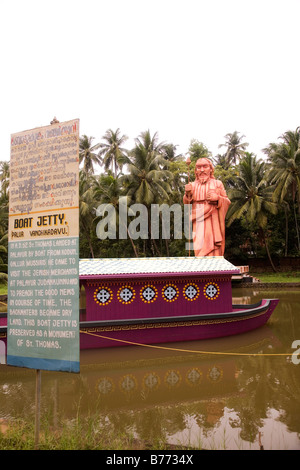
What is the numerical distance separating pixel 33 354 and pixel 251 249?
30.8 meters

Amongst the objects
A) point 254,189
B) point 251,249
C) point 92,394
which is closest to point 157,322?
point 92,394

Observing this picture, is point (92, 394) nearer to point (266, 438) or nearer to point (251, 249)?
point (266, 438)

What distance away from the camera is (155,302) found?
941cm

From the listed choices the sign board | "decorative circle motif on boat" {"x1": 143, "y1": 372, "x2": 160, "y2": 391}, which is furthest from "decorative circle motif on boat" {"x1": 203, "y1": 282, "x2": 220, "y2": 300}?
the sign board

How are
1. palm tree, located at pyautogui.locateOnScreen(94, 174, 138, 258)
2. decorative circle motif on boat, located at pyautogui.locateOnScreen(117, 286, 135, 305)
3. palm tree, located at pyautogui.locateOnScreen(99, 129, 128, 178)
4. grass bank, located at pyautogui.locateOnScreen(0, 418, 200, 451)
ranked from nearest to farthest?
grass bank, located at pyautogui.locateOnScreen(0, 418, 200, 451) → decorative circle motif on boat, located at pyautogui.locateOnScreen(117, 286, 135, 305) → palm tree, located at pyautogui.locateOnScreen(94, 174, 138, 258) → palm tree, located at pyautogui.locateOnScreen(99, 129, 128, 178)

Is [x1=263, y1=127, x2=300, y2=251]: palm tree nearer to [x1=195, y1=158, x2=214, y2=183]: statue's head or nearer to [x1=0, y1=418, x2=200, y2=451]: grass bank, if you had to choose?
[x1=195, y1=158, x2=214, y2=183]: statue's head

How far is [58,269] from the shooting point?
3.81 meters

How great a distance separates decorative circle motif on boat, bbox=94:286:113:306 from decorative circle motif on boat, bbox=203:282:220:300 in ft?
8.13

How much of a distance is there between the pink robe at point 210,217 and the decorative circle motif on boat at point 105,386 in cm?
851

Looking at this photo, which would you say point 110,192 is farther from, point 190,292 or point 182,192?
point 190,292

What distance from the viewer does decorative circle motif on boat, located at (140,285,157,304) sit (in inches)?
368

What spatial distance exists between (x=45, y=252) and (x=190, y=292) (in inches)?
246

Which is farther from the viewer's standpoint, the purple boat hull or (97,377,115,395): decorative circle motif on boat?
the purple boat hull

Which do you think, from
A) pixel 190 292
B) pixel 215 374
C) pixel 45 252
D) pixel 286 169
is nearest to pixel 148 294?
pixel 190 292
